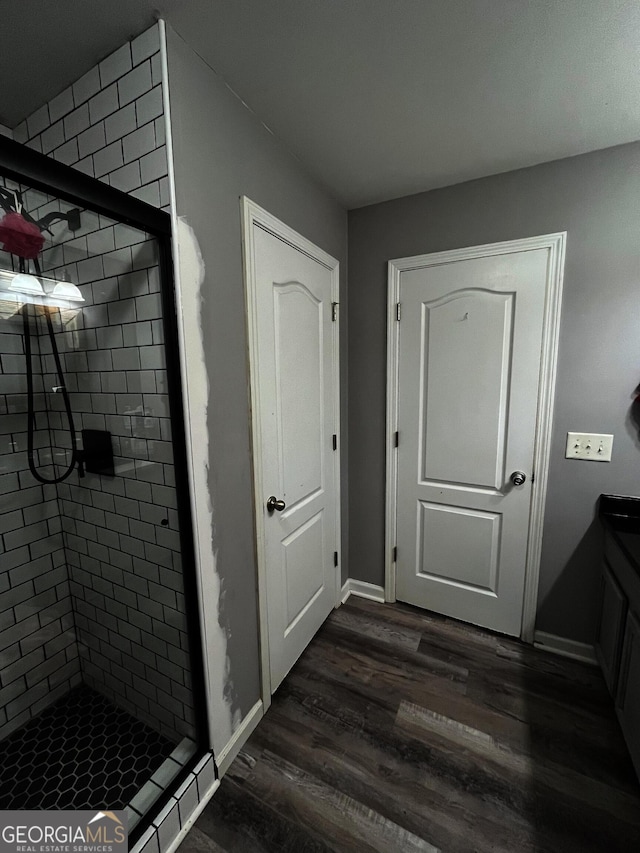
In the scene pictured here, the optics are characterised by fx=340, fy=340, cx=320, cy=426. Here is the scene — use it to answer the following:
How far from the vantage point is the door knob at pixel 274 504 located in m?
1.51

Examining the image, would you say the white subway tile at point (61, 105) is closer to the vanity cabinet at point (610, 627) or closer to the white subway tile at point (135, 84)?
the white subway tile at point (135, 84)

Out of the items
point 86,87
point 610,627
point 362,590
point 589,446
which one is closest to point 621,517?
point 589,446

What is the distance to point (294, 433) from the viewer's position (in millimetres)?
1675

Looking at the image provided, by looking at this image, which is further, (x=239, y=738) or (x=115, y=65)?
(x=239, y=738)

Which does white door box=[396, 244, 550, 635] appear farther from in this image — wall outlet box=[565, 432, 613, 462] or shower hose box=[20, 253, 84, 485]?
shower hose box=[20, 253, 84, 485]

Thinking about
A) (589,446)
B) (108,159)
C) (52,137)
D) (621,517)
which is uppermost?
(52,137)

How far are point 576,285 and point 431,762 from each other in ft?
7.13

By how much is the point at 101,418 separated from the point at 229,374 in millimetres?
542

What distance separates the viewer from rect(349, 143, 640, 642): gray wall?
1559mm

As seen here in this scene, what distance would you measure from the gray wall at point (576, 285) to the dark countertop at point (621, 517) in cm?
4

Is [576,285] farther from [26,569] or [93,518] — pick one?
[26,569]

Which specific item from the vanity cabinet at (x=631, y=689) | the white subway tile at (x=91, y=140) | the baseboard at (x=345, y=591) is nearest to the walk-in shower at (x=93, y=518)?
the white subway tile at (x=91, y=140)

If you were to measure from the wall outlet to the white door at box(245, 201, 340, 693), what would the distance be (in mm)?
1231

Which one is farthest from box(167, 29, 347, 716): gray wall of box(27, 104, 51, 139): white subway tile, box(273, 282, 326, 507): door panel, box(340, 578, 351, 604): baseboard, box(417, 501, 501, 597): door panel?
box(417, 501, 501, 597): door panel
